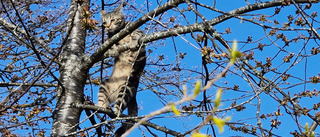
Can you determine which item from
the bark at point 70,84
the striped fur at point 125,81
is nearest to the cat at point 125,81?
the striped fur at point 125,81

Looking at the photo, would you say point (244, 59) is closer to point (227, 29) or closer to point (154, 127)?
point (227, 29)

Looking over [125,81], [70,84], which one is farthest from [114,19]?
[70,84]

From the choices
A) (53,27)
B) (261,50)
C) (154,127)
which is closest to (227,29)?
(261,50)

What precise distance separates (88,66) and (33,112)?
3.21ft

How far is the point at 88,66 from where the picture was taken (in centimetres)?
473

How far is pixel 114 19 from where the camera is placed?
704cm

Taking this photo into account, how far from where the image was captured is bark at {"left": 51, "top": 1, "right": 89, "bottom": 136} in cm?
450

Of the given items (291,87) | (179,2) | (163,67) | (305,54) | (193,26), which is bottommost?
(291,87)

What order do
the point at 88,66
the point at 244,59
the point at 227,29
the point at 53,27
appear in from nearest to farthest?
the point at 244,59, the point at 227,29, the point at 88,66, the point at 53,27

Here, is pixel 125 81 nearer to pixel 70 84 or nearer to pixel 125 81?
pixel 125 81

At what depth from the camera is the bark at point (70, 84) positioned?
450cm

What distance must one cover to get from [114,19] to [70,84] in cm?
254

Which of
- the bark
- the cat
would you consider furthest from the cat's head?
the bark

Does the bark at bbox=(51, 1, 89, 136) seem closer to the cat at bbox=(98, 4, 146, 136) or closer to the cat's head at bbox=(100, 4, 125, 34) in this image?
the cat at bbox=(98, 4, 146, 136)
